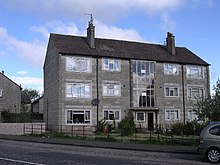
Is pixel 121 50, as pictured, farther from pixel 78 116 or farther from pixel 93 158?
pixel 93 158

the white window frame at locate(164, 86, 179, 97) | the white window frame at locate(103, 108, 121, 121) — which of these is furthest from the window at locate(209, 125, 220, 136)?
the white window frame at locate(164, 86, 179, 97)

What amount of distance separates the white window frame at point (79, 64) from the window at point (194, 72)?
13.3 meters

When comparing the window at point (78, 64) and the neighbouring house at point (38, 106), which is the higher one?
the window at point (78, 64)

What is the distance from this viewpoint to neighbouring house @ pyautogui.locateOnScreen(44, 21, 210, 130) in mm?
38812

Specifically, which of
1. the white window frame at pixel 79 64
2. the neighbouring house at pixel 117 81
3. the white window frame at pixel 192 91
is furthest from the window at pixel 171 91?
the white window frame at pixel 79 64

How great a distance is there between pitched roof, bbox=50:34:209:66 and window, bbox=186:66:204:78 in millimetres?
695

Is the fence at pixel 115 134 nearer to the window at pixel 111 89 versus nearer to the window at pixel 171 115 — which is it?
the window at pixel 171 115

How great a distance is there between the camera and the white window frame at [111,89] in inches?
1593

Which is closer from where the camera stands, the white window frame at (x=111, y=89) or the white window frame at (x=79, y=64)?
the white window frame at (x=79, y=64)

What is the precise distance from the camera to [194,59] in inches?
1829

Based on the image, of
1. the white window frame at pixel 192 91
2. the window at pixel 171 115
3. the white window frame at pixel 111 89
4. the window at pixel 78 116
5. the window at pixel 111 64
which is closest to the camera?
the window at pixel 78 116

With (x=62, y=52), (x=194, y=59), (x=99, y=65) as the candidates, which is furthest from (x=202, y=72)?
(x=62, y=52)

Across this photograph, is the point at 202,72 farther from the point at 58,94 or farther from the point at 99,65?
the point at 58,94

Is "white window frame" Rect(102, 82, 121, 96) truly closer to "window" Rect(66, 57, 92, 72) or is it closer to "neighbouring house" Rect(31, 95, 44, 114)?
"window" Rect(66, 57, 92, 72)
